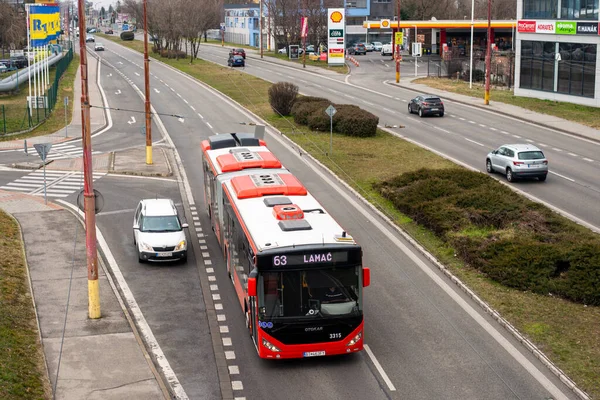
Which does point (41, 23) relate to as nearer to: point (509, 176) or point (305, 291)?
point (509, 176)

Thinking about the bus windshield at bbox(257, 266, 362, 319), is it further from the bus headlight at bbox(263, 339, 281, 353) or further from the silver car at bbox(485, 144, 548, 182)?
the silver car at bbox(485, 144, 548, 182)

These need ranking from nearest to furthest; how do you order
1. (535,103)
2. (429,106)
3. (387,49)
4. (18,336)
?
(18,336)
(429,106)
(535,103)
(387,49)

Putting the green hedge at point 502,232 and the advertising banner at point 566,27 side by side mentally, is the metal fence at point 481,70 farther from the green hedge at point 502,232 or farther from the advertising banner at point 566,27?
the green hedge at point 502,232

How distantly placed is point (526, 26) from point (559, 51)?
4.24 m

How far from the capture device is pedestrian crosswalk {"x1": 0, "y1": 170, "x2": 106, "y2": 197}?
39.2 meters

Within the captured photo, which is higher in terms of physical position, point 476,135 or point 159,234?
point 476,135

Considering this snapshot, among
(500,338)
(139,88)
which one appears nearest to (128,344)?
(500,338)

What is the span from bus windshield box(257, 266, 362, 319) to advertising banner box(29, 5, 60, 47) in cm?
5076

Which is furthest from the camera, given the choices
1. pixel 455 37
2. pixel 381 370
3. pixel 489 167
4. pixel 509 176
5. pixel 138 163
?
pixel 455 37

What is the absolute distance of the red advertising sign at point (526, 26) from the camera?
229ft

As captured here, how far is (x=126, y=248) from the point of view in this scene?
29375 mm

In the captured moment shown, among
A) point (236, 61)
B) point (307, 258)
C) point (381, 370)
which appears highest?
point (236, 61)

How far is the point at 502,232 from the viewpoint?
27.3 metres

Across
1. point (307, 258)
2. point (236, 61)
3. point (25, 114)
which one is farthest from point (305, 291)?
point (236, 61)
